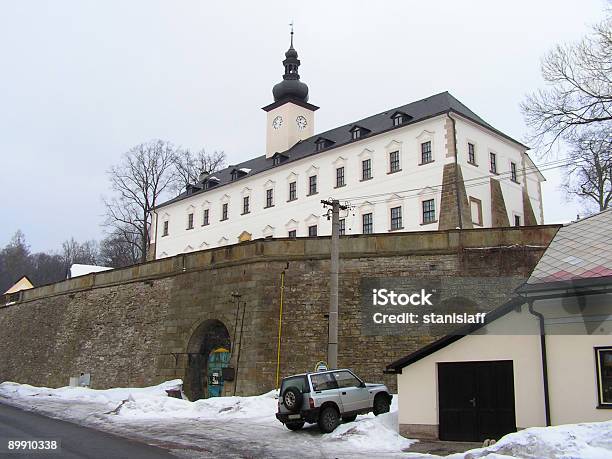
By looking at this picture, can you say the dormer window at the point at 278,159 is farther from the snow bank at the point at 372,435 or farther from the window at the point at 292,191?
the snow bank at the point at 372,435

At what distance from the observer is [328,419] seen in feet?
55.4

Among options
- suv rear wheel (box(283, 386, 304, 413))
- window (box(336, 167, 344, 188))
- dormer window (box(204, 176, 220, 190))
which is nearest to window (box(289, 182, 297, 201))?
window (box(336, 167, 344, 188))

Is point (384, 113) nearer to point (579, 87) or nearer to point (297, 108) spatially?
point (297, 108)

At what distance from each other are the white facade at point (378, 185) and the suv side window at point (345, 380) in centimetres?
2410

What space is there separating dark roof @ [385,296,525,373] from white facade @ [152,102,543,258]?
26279mm

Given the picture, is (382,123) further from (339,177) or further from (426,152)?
(426,152)

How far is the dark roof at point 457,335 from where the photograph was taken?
14500 millimetres

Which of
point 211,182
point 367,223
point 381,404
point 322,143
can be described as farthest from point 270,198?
point 381,404

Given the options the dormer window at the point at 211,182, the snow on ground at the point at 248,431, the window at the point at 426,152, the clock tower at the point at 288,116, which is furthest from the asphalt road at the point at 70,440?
the clock tower at the point at 288,116

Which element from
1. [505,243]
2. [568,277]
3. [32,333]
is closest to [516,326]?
[568,277]

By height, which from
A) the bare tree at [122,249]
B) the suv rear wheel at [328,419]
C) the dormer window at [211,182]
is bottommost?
the suv rear wheel at [328,419]

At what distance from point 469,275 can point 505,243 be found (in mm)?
1910

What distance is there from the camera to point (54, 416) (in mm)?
21953

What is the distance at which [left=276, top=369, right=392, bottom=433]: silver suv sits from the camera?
1684 centimetres
